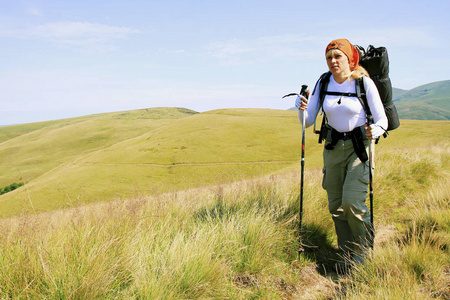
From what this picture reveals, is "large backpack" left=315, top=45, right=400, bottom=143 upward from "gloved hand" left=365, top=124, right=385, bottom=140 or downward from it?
upward

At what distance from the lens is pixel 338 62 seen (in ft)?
14.4

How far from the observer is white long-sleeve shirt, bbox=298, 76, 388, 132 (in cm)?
425

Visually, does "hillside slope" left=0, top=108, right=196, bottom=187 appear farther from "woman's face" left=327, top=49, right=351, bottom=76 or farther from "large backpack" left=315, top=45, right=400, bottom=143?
"large backpack" left=315, top=45, right=400, bottom=143

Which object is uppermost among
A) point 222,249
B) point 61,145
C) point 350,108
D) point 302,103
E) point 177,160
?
point 302,103

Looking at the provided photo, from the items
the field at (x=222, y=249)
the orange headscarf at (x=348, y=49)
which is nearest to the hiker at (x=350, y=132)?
the orange headscarf at (x=348, y=49)

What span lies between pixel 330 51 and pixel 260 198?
2981 mm

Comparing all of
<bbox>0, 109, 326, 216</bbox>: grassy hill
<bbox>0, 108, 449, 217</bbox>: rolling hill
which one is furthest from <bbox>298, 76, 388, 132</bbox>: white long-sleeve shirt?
<bbox>0, 109, 326, 216</bbox>: grassy hill

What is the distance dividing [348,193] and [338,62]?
1995 millimetres

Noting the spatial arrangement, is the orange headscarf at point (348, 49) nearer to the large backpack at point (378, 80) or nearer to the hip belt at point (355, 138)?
the large backpack at point (378, 80)

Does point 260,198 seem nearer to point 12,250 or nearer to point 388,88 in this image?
point 388,88

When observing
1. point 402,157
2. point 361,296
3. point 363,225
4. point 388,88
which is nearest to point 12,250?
point 361,296

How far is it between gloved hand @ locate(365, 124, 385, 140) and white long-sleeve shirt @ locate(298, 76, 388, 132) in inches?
3.0

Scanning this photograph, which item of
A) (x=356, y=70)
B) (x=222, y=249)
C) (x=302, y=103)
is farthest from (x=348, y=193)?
(x=222, y=249)

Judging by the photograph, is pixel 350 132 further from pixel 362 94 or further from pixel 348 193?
pixel 348 193
